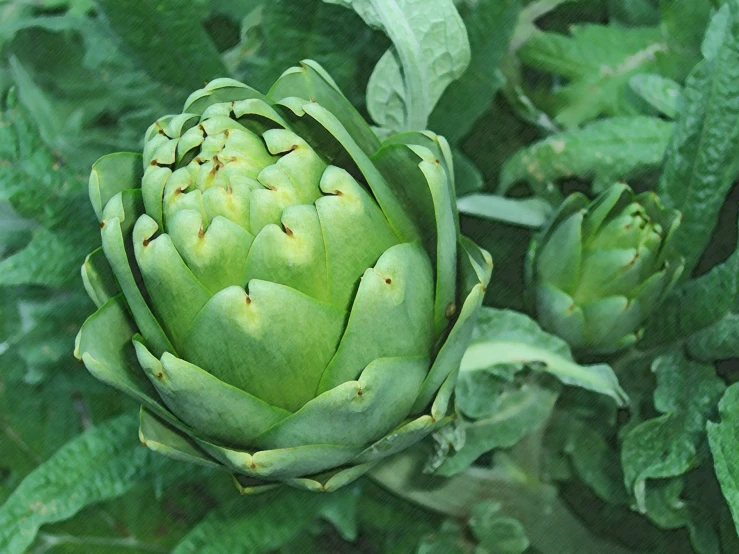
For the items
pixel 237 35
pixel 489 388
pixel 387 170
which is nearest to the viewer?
pixel 387 170

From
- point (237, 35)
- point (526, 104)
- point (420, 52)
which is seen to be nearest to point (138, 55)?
point (237, 35)

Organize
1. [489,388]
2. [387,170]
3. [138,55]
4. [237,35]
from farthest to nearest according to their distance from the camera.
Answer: [237,35] → [138,55] → [489,388] → [387,170]

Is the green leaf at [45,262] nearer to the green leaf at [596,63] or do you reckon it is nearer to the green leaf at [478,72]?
the green leaf at [478,72]

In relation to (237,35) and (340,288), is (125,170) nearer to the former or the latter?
(340,288)

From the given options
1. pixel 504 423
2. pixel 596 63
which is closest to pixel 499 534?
pixel 504 423

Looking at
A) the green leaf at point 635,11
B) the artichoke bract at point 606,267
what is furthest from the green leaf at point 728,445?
the green leaf at point 635,11

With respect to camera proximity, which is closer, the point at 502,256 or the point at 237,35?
the point at 502,256

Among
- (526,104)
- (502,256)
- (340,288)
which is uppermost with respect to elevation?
(340,288)

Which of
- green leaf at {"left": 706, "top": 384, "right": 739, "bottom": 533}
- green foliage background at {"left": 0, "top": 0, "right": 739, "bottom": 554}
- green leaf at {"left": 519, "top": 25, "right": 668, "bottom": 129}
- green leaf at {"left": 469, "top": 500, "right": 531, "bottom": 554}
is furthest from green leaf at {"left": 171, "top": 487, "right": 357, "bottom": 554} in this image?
green leaf at {"left": 519, "top": 25, "right": 668, "bottom": 129}
